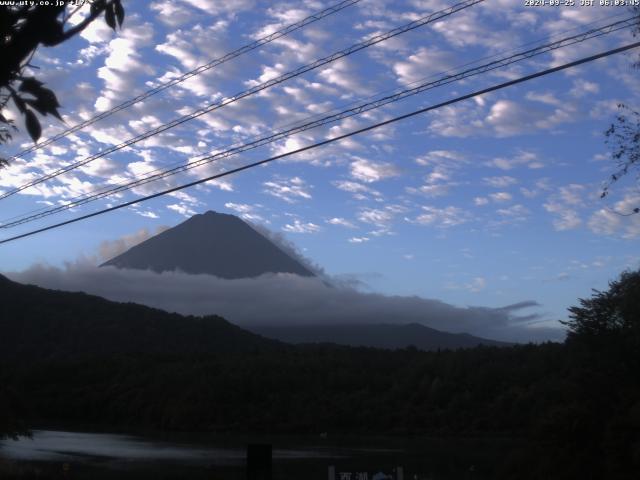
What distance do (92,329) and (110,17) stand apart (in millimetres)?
108606

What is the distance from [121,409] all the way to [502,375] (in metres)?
40.8

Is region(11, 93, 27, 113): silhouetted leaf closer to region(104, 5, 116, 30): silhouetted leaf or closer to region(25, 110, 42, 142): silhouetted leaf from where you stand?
region(25, 110, 42, 142): silhouetted leaf

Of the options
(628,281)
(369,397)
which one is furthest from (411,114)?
(369,397)

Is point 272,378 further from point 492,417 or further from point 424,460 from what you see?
point 424,460

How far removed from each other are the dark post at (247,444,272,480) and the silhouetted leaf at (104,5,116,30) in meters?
7.59

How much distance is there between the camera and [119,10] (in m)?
4.53

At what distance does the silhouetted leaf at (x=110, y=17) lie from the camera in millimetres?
4500

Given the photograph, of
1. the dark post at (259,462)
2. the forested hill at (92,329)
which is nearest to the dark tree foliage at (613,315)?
the dark post at (259,462)

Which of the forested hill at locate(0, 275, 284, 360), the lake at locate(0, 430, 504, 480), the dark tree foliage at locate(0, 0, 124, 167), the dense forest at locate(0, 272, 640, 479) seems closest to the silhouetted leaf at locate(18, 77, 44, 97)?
the dark tree foliage at locate(0, 0, 124, 167)

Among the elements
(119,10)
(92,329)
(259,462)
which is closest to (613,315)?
(259,462)

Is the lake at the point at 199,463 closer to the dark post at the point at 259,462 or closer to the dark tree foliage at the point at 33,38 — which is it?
the dark post at the point at 259,462

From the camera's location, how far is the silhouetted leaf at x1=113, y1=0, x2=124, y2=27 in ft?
14.8

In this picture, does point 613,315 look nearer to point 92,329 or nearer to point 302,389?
point 302,389

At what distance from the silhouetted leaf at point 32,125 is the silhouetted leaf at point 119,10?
76 centimetres
